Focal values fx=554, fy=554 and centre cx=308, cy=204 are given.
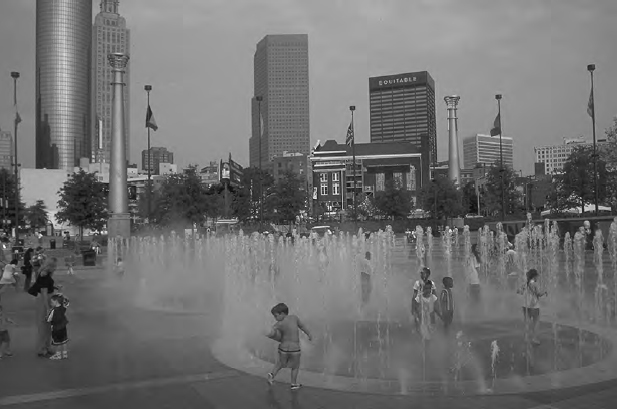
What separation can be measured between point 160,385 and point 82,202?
45.4 m

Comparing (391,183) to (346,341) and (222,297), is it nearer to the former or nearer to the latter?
(222,297)

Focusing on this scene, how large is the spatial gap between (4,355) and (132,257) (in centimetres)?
2455

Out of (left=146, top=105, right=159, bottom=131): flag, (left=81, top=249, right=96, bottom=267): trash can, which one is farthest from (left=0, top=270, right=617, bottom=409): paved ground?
(left=146, top=105, right=159, bottom=131): flag

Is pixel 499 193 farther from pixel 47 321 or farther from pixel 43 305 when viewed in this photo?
pixel 47 321

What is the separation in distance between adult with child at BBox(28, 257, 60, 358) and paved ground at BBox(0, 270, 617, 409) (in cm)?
24

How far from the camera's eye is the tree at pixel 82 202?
4897 centimetres

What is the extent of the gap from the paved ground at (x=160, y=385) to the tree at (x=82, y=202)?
129ft

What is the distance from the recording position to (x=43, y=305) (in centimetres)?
1038

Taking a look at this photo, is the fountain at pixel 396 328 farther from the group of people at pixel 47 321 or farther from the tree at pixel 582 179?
the tree at pixel 582 179

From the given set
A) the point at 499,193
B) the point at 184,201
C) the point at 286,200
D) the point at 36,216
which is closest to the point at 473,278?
the point at 184,201

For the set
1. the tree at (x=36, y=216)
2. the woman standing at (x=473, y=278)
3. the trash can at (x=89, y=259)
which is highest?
the tree at (x=36, y=216)

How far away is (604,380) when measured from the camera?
7816 mm

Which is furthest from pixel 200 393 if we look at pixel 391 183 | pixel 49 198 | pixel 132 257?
pixel 49 198

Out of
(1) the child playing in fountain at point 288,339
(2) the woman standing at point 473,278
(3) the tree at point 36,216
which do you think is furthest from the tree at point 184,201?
(3) the tree at point 36,216
